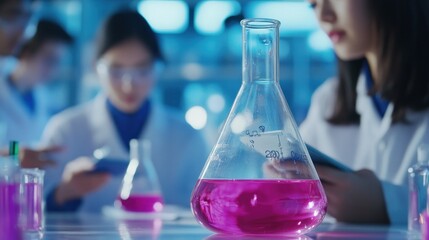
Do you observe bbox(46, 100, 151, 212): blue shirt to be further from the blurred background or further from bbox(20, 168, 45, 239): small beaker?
bbox(20, 168, 45, 239): small beaker

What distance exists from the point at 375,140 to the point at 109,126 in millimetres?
1268

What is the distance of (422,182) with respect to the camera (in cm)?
112

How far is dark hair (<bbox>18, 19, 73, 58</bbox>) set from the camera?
333 centimetres

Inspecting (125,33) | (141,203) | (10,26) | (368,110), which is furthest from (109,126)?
(368,110)

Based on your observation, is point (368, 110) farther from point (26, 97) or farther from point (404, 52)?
point (26, 97)

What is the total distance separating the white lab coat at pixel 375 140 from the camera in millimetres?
1450

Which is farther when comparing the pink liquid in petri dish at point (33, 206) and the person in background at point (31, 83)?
the person in background at point (31, 83)

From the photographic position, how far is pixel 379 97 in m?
1.67

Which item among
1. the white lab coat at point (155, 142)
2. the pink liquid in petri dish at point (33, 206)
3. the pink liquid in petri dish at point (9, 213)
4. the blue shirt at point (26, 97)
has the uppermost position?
the pink liquid in petri dish at point (9, 213)

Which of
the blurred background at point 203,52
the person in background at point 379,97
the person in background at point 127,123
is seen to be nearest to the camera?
the person in background at point 379,97

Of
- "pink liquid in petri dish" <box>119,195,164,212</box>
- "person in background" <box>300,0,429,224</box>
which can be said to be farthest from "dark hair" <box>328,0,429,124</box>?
"pink liquid in petri dish" <box>119,195,164,212</box>

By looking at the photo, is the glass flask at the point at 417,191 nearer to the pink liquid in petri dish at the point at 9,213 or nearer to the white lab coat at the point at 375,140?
the white lab coat at the point at 375,140

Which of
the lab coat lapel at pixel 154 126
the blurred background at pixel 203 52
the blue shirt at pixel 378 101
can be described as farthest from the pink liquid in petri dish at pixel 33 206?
the blurred background at pixel 203 52

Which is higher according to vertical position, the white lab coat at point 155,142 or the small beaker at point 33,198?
the small beaker at point 33,198
